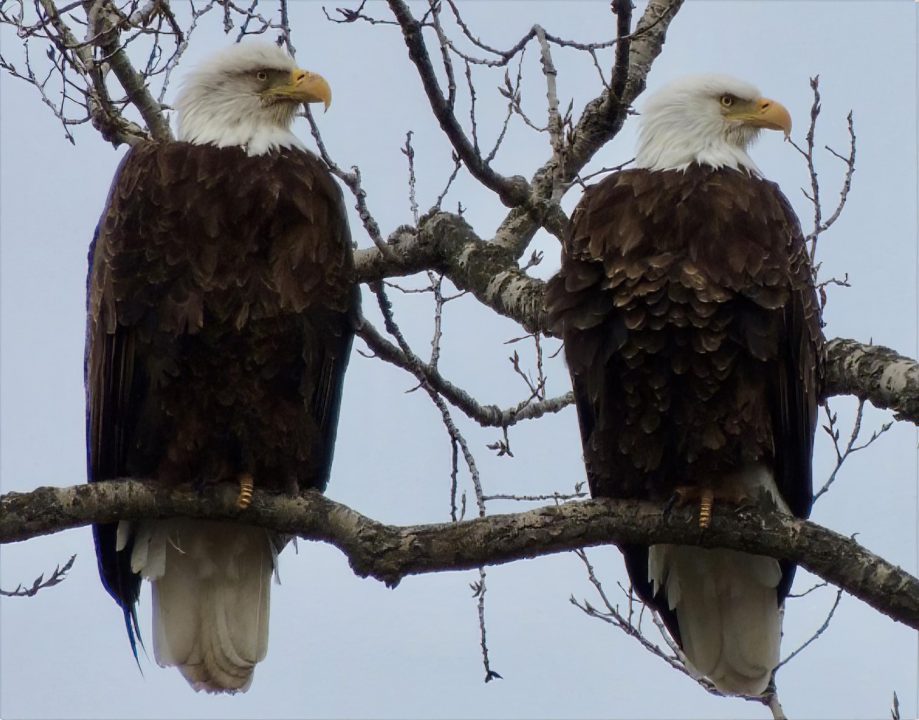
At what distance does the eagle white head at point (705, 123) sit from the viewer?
504 centimetres

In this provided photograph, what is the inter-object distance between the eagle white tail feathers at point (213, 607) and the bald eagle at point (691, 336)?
1336 millimetres

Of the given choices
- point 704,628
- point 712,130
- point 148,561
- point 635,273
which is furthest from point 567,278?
point 148,561

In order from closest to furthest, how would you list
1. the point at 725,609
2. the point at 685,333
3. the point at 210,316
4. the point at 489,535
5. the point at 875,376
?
the point at 489,535 < the point at 875,376 < the point at 685,333 < the point at 210,316 < the point at 725,609

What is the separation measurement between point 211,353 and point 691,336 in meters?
1.55

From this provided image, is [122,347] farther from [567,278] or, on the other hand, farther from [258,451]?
[567,278]

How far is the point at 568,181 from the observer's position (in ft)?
17.7

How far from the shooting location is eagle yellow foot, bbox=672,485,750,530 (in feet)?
14.6

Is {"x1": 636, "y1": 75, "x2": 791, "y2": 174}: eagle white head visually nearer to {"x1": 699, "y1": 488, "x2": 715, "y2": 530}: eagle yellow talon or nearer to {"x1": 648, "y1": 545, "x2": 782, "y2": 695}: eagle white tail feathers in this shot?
{"x1": 699, "y1": 488, "x2": 715, "y2": 530}: eagle yellow talon

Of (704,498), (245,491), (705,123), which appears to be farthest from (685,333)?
(245,491)

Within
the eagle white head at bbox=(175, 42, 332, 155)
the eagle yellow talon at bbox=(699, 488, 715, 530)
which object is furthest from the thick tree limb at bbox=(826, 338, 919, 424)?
the eagle white head at bbox=(175, 42, 332, 155)

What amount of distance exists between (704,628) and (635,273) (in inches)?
56.7

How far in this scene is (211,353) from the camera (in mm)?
4621

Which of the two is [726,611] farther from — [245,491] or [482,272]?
[245,491]

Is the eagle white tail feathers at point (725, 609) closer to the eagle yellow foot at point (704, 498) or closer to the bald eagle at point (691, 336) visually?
the bald eagle at point (691, 336)
